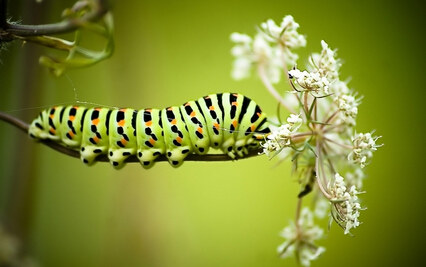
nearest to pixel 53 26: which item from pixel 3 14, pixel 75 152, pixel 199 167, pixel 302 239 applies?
pixel 3 14

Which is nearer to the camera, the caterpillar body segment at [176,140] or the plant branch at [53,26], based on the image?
the plant branch at [53,26]

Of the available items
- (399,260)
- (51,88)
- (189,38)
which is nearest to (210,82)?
(189,38)

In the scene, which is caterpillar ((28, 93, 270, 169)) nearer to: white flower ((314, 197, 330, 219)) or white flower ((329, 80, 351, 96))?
white flower ((329, 80, 351, 96))

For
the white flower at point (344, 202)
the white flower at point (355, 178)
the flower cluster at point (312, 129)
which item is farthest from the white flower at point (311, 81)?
the white flower at point (355, 178)

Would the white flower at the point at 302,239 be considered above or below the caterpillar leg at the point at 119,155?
below

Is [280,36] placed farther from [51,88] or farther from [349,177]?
[51,88]

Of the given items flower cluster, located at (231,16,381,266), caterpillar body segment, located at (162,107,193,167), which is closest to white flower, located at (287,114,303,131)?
flower cluster, located at (231,16,381,266)

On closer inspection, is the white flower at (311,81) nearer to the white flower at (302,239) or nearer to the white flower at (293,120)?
the white flower at (293,120)
